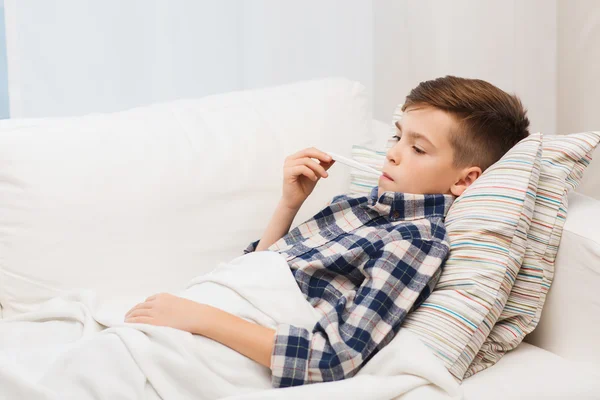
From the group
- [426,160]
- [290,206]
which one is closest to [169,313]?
[290,206]

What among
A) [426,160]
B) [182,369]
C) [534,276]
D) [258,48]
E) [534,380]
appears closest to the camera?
[182,369]

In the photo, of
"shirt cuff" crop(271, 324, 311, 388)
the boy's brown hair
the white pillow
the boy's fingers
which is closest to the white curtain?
the white pillow

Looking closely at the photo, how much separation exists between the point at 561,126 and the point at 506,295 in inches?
46.8

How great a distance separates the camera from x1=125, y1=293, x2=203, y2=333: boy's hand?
3.26 ft

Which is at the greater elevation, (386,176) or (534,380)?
(386,176)

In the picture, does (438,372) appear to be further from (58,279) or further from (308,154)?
(58,279)

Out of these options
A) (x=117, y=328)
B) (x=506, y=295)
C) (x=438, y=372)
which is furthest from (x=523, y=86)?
(x=117, y=328)

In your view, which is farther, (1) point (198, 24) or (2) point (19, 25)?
(1) point (198, 24)

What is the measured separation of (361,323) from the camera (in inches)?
38.8

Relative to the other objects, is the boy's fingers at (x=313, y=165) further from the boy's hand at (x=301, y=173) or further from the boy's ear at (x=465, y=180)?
the boy's ear at (x=465, y=180)

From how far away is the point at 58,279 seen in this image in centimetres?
128

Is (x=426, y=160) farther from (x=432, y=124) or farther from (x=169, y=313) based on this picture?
(x=169, y=313)

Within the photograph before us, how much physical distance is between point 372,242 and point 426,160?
21cm

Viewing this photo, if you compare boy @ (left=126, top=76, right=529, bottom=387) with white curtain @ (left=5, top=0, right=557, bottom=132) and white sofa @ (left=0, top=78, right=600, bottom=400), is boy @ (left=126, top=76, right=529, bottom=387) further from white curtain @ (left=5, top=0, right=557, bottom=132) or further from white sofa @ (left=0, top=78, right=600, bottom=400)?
white curtain @ (left=5, top=0, right=557, bottom=132)
